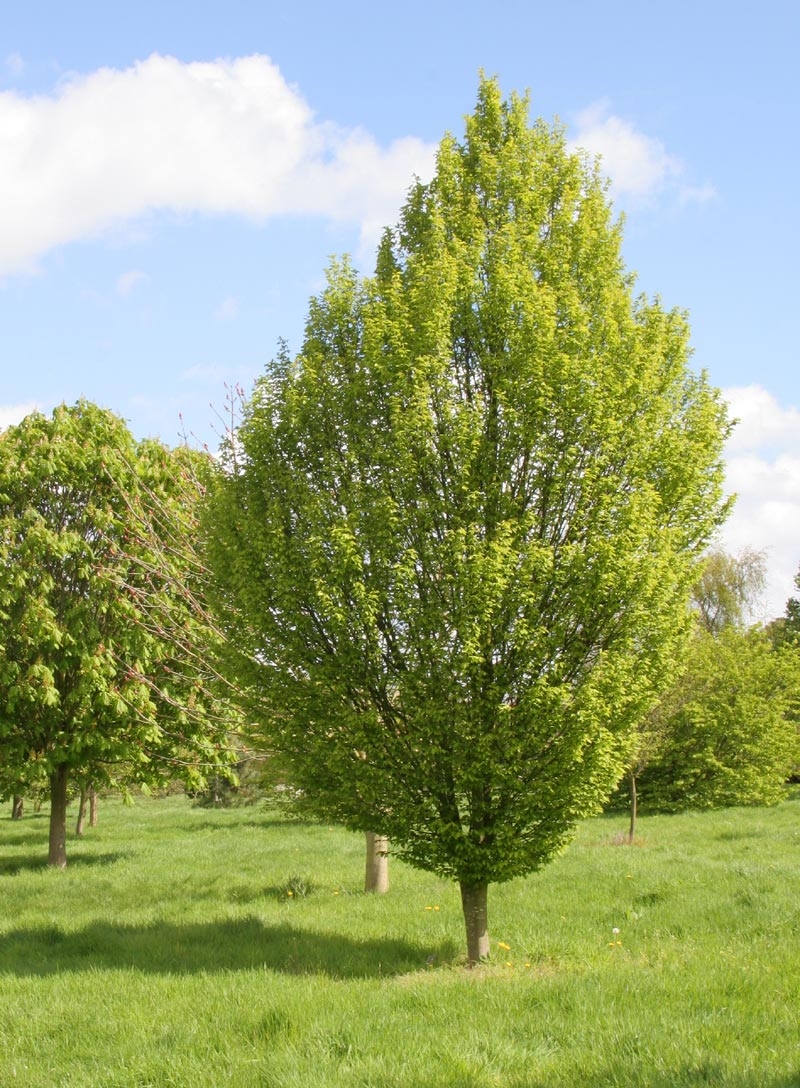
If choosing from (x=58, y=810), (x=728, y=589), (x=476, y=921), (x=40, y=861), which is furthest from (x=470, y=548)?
(x=728, y=589)

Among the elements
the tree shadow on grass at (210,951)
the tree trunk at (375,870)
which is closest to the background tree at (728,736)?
the tree trunk at (375,870)

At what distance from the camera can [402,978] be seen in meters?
9.84

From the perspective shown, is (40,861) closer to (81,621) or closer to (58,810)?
(58,810)

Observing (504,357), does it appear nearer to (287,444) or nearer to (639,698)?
(287,444)

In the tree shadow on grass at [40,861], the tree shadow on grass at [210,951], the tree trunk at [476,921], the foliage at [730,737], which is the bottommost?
the tree shadow on grass at [40,861]

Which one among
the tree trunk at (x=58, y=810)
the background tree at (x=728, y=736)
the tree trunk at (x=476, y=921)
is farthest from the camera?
the background tree at (x=728, y=736)

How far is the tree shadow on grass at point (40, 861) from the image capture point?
21362 mm

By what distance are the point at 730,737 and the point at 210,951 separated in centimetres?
2493

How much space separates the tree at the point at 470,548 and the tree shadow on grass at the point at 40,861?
13635 millimetres

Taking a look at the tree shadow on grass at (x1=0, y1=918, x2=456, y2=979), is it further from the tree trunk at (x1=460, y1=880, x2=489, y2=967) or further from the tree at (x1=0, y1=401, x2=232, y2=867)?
the tree at (x1=0, y1=401, x2=232, y2=867)

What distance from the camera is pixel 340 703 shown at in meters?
10.3

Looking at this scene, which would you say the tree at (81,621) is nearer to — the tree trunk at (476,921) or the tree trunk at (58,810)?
the tree trunk at (58,810)

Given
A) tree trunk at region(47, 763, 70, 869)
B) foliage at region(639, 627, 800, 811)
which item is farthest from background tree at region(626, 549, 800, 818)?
tree trunk at region(47, 763, 70, 869)

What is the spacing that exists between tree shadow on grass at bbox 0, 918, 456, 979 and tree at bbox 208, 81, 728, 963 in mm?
1345
